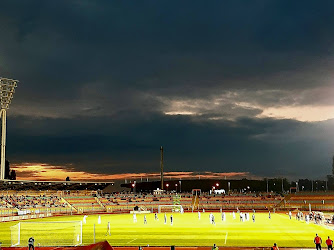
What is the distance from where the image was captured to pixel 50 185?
105m

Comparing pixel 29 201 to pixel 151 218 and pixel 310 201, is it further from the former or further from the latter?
pixel 310 201

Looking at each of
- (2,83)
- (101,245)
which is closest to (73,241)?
(101,245)

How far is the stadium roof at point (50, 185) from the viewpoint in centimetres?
9000

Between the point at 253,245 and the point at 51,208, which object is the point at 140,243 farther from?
the point at 51,208

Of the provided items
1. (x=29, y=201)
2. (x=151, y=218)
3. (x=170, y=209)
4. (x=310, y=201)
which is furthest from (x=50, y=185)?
(x=310, y=201)

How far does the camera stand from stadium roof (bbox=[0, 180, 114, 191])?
295 ft

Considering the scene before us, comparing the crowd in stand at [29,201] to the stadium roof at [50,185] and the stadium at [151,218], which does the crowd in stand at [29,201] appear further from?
the stadium roof at [50,185]

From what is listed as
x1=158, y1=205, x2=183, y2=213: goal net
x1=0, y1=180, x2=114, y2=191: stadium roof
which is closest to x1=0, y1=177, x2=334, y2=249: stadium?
x1=158, y1=205, x2=183, y2=213: goal net

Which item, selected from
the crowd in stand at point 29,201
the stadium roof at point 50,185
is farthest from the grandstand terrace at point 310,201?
the crowd in stand at point 29,201

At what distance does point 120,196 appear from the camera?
12412 cm

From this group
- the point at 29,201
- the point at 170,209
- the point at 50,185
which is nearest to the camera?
the point at 29,201

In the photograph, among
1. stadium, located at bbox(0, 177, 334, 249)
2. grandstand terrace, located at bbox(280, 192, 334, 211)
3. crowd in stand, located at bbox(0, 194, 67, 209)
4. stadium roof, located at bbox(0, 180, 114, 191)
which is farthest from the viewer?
grandstand terrace, located at bbox(280, 192, 334, 211)

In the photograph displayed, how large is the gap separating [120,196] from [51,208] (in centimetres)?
3636

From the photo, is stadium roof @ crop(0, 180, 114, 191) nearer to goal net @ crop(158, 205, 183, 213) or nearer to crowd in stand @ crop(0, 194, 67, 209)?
crowd in stand @ crop(0, 194, 67, 209)
